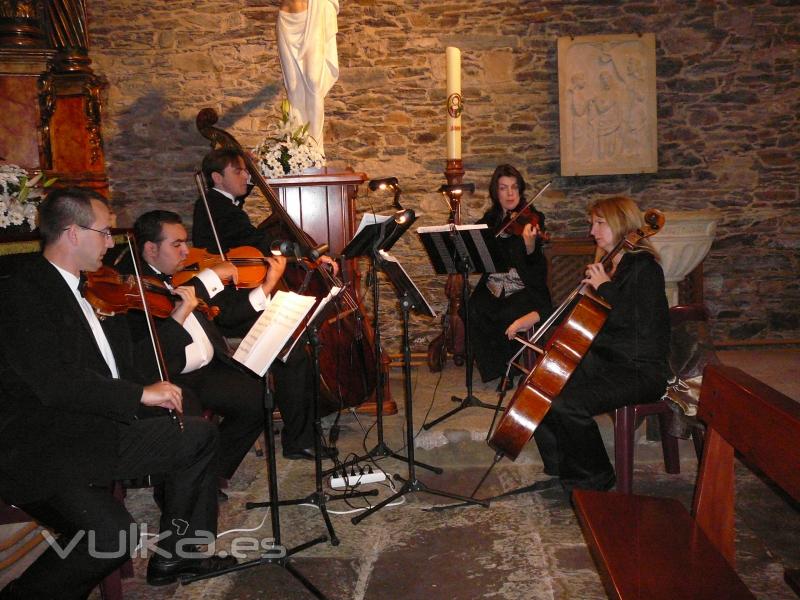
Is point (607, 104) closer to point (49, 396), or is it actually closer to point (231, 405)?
point (231, 405)

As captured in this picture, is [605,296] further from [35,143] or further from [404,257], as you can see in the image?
[35,143]

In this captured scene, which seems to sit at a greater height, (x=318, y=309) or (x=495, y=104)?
(x=495, y=104)

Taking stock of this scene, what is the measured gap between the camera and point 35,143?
5.61 m

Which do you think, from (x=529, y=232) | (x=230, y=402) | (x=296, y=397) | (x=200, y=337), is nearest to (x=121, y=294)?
(x=200, y=337)

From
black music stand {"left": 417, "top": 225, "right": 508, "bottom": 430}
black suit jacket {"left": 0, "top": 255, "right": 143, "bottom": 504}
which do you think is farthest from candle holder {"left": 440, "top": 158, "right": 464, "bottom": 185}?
black suit jacket {"left": 0, "top": 255, "right": 143, "bottom": 504}

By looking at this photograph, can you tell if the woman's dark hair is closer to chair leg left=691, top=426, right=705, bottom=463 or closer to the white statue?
the white statue

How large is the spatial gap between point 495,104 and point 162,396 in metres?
4.63

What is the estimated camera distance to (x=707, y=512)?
2148 mm

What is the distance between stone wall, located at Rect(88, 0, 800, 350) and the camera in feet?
20.1

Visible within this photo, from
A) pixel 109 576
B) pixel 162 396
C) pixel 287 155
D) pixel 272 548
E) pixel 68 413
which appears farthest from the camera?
pixel 287 155

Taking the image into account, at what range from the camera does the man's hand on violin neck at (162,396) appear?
2359 millimetres

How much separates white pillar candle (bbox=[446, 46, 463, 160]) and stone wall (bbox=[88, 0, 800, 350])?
1.35 meters

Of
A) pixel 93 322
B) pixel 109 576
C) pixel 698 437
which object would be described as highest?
pixel 93 322

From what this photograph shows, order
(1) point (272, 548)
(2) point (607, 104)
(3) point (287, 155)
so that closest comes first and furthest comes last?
1. (1) point (272, 548)
2. (3) point (287, 155)
3. (2) point (607, 104)
